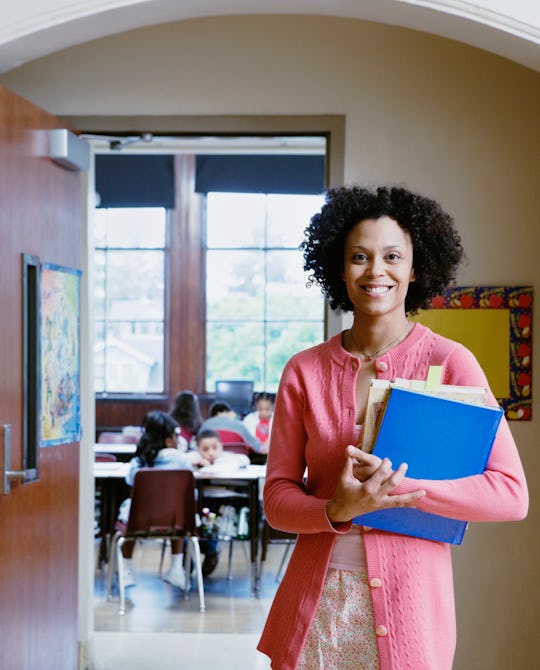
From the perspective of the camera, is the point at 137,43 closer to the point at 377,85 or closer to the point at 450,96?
the point at 377,85

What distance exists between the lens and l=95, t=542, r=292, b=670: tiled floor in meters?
5.11

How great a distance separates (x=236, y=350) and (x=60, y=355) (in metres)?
7.45

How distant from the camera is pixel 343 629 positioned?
1865 millimetres

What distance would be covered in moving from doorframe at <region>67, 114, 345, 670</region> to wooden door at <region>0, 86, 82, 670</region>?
40cm

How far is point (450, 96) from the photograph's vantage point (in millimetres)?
4371

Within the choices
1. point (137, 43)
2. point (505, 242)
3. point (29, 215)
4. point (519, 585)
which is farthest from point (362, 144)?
point (519, 585)

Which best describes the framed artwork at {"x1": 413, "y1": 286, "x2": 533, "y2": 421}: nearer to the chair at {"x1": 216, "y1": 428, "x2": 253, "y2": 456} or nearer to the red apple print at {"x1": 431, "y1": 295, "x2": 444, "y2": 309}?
the red apple print at {"x1": 431, "y1": 295, "x2": 444, "y2": 309}

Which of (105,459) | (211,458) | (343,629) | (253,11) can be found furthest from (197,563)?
(343,629)

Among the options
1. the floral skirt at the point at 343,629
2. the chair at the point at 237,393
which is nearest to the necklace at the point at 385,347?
the floral skirt at the point at 343,629

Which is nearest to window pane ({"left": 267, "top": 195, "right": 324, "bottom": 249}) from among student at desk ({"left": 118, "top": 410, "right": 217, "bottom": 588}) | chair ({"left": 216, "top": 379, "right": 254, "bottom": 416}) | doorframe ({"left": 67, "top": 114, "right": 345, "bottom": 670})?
chair ({"left": 216, "top": 379, "right": 254, "bottom": 416})

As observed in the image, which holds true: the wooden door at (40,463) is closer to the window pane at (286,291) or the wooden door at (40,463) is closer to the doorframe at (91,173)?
the doorframe at (91,173)

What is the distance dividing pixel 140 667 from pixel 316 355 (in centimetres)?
346

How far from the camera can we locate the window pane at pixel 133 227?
1130 cm

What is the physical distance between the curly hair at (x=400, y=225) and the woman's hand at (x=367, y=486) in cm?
51
